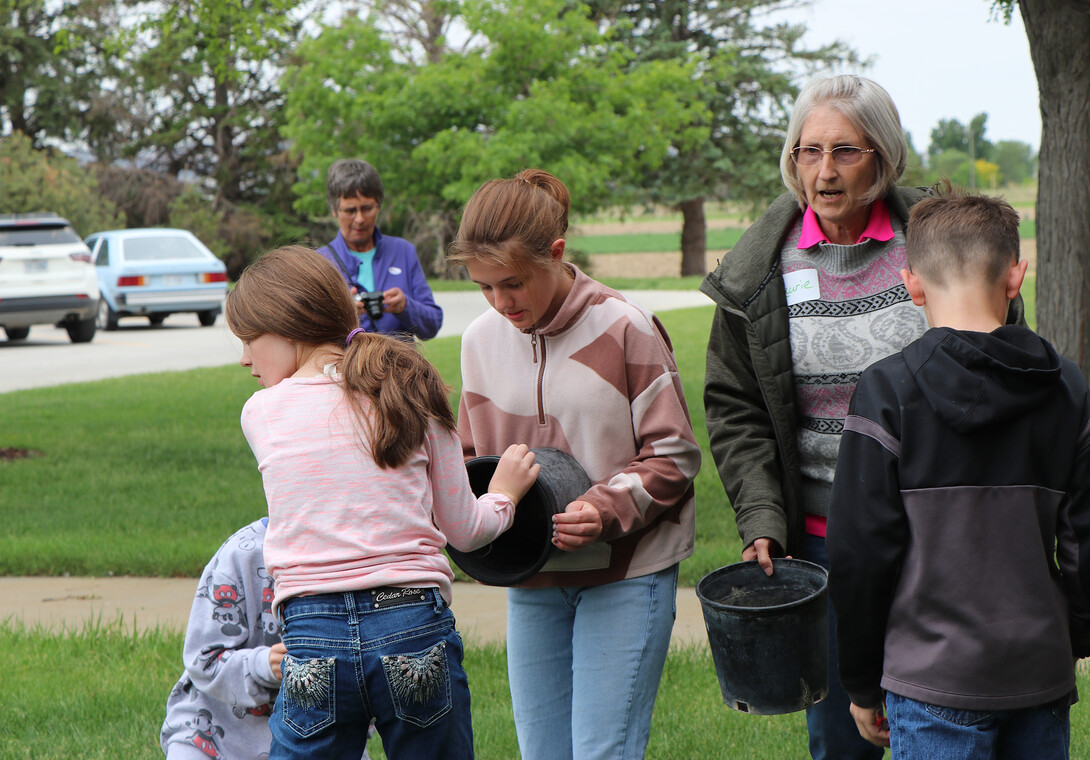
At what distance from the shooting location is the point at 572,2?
34781 millimetres

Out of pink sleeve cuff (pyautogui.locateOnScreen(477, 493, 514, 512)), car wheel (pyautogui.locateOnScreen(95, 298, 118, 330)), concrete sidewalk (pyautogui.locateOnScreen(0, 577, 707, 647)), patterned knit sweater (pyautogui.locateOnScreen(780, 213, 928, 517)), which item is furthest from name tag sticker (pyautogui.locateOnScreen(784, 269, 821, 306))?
car wheel (pyautogui.locateOnScreen(95, 298, 118, 330))

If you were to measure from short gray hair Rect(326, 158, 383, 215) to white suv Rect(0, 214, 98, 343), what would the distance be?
12.6 m

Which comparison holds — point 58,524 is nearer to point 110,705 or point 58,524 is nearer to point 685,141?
point 110,705

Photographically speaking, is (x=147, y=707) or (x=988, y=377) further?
(x=147, y=707)

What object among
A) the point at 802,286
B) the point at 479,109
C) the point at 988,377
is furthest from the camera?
the point at 479,109

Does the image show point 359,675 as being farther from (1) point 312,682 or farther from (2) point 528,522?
(2) point 528,522

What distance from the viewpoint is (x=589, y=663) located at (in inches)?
107

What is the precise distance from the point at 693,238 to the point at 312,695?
126 ft

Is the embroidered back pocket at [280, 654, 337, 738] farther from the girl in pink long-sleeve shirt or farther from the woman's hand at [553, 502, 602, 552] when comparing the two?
the woman's hand at [553, 502, 602, 552]

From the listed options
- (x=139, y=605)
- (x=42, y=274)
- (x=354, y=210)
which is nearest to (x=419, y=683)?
(x=354, y=210)

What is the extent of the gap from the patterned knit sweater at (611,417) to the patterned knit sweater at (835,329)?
0.97 ft

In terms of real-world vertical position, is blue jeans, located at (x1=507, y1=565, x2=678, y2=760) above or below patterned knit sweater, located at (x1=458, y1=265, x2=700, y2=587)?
below

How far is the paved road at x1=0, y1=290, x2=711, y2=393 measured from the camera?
14.5 m

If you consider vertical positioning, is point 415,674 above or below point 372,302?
below
